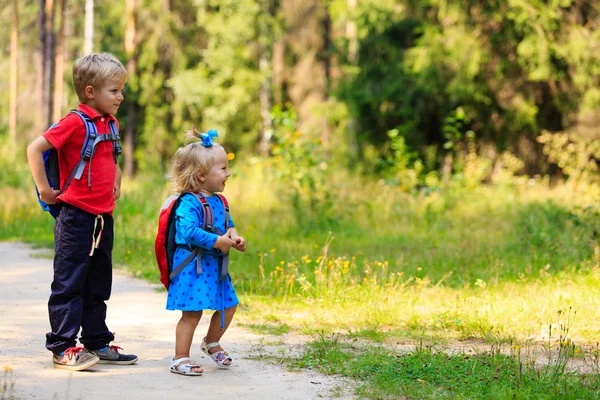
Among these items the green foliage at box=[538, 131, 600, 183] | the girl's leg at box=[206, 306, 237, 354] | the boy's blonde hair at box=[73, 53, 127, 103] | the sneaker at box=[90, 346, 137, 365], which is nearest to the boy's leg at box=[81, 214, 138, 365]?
the sneaker at box=[90, 346, 137, 365]

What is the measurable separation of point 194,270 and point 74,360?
878 mm

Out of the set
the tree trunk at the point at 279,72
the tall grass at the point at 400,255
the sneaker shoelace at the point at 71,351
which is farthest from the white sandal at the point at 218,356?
the tree trunk at the point at 279,72

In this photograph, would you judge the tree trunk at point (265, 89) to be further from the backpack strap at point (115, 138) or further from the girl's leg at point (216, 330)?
the girl's leg at point (216, 330)

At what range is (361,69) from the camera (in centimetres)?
1786

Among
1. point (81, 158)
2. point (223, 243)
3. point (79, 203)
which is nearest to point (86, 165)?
point (81, 158)

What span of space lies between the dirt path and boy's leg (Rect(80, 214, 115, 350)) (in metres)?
0.18

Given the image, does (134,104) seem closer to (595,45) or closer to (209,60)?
(209,60)

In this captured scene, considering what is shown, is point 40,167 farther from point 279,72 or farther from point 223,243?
point 279,72

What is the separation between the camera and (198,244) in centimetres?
468

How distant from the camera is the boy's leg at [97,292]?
4.94 m

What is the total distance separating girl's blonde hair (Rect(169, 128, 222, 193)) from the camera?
482 cm

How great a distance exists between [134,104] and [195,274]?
2874 centimetres

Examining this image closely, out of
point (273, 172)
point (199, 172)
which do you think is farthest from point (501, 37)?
point (199, 172)

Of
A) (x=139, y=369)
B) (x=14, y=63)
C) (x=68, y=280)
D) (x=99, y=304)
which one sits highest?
(x=14, y=63)
